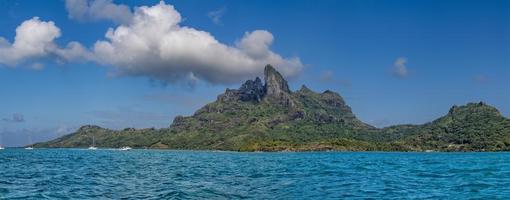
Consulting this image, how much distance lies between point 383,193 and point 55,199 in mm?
27715

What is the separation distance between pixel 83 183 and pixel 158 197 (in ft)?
55.1

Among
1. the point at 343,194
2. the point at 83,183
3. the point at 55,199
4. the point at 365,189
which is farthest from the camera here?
the point at 83,183

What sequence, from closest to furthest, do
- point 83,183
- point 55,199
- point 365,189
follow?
point 55,199 → point 365,189 → point 83,183

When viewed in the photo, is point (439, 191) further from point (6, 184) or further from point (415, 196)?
point (6, 184)

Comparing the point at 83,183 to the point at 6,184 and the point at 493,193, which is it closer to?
the point at 6,184

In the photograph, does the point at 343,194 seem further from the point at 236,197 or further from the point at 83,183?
A: the point at 83,183

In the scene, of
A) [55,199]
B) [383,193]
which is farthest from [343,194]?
[55,199]

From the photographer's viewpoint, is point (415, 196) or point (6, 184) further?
point (6, 184)

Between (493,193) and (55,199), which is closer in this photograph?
(55,199)

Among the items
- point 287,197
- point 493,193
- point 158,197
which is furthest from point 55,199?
point 493,193

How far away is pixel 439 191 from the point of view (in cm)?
4838

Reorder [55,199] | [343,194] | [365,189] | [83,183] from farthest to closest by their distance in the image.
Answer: [83,183]
[365,189]
[343,194]
[55,199]

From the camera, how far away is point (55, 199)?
4197cm

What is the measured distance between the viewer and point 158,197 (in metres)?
43.2
